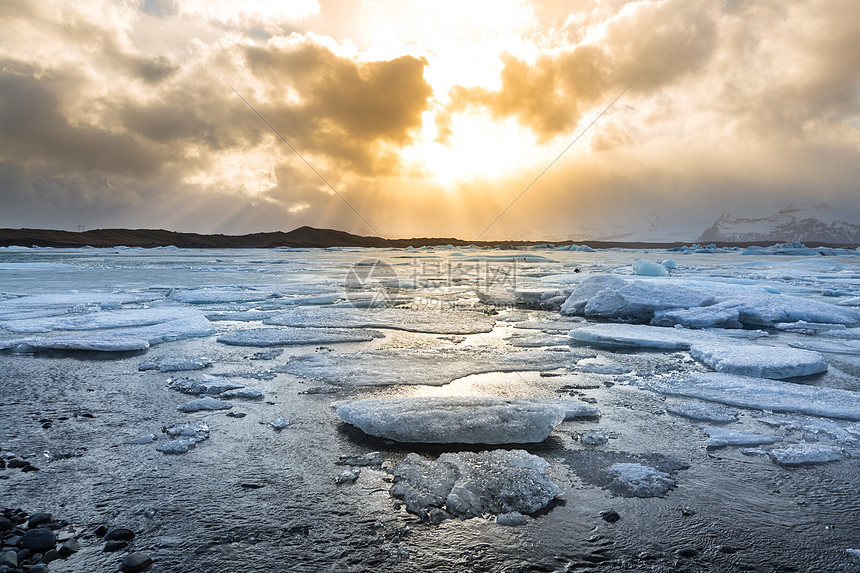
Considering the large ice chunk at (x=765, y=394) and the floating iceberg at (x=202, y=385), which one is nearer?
the large ice chunk at (x=765, y=394)

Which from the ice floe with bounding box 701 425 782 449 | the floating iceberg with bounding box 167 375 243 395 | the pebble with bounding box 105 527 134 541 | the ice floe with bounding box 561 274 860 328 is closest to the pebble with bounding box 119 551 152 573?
the pebble with bounding box 105 527 134 541

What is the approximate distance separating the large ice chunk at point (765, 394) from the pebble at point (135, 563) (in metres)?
3.59

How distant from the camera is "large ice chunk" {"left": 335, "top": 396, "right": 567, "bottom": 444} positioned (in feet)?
9.16

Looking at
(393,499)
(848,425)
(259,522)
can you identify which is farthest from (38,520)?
(848,425)

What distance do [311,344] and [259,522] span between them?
12.7 ft

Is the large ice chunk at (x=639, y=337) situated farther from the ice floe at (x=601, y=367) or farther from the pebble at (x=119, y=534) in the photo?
the pebble at (x=119, y=534)

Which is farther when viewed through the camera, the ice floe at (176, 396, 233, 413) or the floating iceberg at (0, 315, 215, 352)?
the floating iceberg at (0, 315, 215, 352)

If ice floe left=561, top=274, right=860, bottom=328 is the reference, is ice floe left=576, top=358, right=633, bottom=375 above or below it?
A: below

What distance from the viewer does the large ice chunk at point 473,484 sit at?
2109 mm

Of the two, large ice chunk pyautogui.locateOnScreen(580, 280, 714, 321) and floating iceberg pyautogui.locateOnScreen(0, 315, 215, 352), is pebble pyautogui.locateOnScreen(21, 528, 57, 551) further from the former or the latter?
large ice chunk pyautogui.locateOnScreen(580, 280, 714, 321)

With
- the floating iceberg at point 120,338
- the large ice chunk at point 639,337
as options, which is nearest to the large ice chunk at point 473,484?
the large ice chunk at point 639,337

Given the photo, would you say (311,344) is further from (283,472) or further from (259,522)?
(259,522)

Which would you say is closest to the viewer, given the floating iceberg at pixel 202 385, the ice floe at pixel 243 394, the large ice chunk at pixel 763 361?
the ice floe at pixel 243 394

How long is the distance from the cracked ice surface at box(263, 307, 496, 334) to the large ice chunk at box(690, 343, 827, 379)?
9.19 feet
